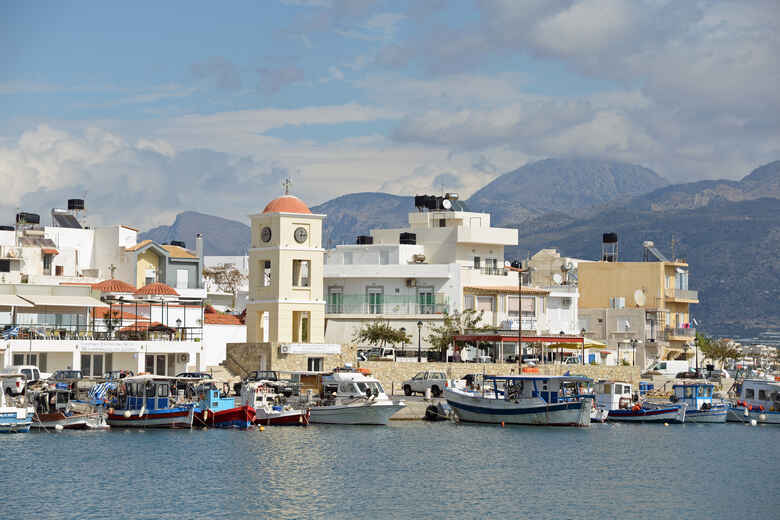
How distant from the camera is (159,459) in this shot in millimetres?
54938

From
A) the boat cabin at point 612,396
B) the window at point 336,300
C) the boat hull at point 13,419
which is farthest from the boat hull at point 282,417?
the window at point 336,300

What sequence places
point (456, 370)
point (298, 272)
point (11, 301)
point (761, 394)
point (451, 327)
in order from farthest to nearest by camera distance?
point (451, 327)
point (298, 272)
point (456, 370)
point (761, 394)
point (11, 301)

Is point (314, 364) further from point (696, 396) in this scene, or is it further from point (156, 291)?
point (696, 396)

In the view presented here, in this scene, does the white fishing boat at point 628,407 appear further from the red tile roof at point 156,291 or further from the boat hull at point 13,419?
the boat hull at point 13,419

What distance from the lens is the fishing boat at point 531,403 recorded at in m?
73.8

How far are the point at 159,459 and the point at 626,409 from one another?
3650cm

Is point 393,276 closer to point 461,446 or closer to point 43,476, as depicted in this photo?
point 461,446

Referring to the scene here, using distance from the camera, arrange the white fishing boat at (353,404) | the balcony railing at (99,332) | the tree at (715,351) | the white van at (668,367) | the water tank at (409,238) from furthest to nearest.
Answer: the tree at (715,351) → the water tank at (409,238) → the white van at (668,367) → the balcony railing at (99,332) → the white fishing boat at (353,404)

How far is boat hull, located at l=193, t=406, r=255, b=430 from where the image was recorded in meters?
67.4

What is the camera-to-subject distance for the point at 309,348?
84188 mm

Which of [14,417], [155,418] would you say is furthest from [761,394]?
[14,417]

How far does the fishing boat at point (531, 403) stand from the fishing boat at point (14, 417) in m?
24.5

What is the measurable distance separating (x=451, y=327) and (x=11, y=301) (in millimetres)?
32214

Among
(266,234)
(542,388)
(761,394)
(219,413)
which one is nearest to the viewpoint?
(219,413)
